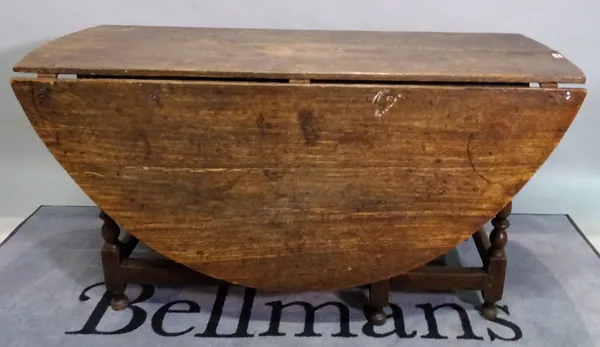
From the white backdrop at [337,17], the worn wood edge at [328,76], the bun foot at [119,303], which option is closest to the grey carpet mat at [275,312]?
the bun foot at [119,303]

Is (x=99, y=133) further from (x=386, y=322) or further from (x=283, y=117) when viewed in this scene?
(x=386, y=322)

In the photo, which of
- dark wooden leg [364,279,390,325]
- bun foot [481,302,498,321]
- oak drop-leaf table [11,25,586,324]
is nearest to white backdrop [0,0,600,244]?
oak drop-leaf table [11,25,586,324]

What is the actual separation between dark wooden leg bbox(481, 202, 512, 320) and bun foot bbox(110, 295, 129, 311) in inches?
33.7

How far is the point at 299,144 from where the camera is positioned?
1363mm

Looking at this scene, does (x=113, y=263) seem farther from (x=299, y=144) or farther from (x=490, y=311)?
(x=490, y=311)

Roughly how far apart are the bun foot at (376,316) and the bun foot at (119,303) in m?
0.59

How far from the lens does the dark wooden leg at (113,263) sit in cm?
158

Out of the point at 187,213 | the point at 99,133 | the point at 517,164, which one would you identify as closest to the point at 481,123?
the point at 517,164

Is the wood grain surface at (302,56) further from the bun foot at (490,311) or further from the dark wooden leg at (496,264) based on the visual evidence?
the bun foot at (490,311)

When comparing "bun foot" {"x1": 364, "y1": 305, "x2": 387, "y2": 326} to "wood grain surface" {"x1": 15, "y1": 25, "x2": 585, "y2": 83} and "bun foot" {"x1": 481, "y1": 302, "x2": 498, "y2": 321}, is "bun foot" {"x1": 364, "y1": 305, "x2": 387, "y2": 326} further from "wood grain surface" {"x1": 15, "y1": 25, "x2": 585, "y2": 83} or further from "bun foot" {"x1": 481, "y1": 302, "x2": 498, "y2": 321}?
"wood grain surface" {"x1": 15, "y1": 25, "x2": 585, "y2": 83}

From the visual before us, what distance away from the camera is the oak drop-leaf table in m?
1.33

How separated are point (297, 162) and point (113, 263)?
0.55 meters

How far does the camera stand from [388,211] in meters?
1.44

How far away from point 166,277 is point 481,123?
0.81 m
